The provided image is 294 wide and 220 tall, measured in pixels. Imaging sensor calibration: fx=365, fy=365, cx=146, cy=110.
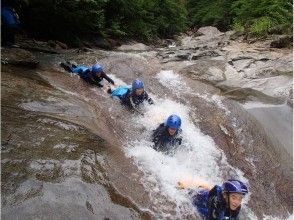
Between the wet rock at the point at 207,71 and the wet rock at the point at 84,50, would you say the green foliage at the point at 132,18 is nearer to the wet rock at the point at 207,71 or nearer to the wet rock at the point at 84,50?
the wet rock at the point at 84,50

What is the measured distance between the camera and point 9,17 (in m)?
10.1

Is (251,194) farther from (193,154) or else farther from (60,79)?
(60,79)

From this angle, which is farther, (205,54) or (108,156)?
(205,54)

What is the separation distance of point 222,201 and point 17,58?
6674 mm

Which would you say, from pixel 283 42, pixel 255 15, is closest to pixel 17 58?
pixel 283 42

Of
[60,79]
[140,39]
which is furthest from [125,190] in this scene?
[140,39]

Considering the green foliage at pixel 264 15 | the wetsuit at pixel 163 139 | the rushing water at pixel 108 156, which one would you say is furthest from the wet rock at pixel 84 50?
the green foliage at pixel 264 15

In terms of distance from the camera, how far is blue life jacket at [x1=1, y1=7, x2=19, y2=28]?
9.85m

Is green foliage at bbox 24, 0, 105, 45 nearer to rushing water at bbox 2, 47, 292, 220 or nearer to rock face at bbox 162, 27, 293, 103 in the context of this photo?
rock face at bbox 162, 27, 293, 103

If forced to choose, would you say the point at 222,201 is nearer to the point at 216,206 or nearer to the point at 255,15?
the point at 216,206

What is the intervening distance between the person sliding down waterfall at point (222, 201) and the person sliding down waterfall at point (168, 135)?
1.96 meters

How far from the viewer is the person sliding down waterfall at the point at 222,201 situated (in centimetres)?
522

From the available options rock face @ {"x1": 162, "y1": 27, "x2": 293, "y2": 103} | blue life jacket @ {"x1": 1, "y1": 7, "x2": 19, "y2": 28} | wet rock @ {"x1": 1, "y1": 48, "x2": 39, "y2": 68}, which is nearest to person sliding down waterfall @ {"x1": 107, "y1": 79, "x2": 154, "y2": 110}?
wet rock @ {"x1": 1, "y1": 48, "x2": 39, "y2": 68}

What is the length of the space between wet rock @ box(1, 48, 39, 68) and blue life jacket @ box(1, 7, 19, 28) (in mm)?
714
